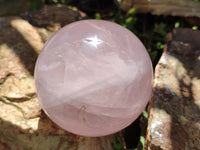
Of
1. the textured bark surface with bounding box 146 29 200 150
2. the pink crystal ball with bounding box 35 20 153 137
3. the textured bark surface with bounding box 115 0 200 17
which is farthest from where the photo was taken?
the textured bark surface with bounding box 115 0 200 17

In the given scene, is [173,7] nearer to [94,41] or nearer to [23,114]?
[94,41]

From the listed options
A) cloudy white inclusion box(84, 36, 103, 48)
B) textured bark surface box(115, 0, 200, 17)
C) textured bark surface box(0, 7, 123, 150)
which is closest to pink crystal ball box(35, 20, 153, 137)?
cloudy white inclusion box(84, 36, 103, 48)

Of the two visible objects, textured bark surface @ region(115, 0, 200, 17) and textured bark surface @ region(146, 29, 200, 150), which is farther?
textured bark surface @ region(115, 0, 200, 17)

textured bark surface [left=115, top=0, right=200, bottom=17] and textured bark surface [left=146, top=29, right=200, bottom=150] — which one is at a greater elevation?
textured bark surface [left=115, top=0, right=200, bottom=17]

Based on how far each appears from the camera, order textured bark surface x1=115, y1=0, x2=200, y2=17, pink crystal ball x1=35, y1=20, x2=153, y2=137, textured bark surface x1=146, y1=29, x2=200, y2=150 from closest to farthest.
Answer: pink crystal ball x1=35, y1=20, x2=153, y2=137 → textured bark surface x1=146, y1=29, x2=200, y2=150 → textured bark surface x1=115, y1=0, x2=200, y2=17

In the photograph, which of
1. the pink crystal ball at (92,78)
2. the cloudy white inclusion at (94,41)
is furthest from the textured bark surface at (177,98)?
the cloudy white inclusion at (94,41)

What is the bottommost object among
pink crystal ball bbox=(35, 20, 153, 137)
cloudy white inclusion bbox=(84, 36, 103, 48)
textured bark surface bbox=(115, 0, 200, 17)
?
textured bark surface bbox=(115, 0, 200, 17)

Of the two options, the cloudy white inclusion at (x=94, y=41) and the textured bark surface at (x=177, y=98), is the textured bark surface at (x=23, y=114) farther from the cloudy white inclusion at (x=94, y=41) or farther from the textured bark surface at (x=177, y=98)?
the cloudy white inclusion at (x=94, y=41)

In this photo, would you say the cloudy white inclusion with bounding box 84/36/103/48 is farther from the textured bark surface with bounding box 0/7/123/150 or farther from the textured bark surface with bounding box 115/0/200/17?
the textured bark surface with bounding box 115/0/200/17

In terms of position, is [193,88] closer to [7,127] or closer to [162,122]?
[162,122]
